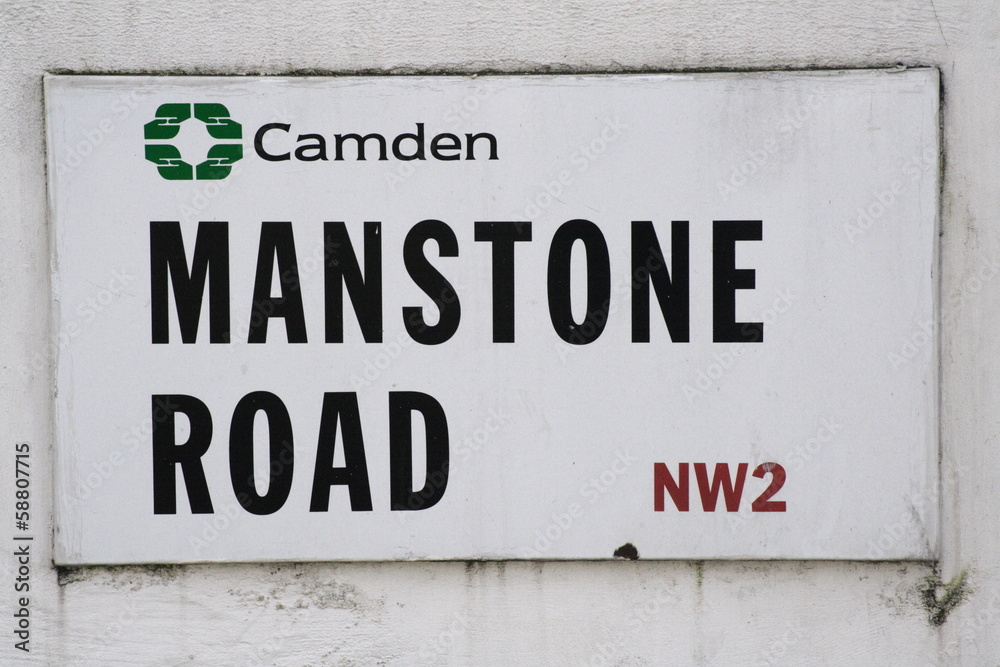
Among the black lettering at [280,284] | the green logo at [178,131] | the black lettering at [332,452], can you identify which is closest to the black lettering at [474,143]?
the black lettering at [280,284]

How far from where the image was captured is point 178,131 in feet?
8.36

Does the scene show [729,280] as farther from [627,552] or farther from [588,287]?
[627,552]

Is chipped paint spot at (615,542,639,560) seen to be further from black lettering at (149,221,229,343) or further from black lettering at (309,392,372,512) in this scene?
black lettering at (149,221,229,343)

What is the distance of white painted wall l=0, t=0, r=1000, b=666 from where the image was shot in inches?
101

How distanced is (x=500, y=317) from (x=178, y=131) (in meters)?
1.13

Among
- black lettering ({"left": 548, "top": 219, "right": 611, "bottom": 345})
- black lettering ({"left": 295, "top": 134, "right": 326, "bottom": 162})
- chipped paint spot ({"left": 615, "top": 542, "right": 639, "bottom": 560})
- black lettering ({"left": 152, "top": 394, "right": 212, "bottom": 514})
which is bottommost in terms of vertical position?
chipped paint spot ({"left": 615, "top": 542, "right": 639, "bottom": 560})

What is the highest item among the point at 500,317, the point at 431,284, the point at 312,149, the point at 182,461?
the point at 312,149

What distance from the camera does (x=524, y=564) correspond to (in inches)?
102

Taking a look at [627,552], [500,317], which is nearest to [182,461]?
[500,317]

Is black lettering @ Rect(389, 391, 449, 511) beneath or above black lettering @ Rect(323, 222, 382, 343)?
beneath

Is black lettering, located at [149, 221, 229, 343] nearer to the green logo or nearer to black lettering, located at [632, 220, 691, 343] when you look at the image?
the green logo

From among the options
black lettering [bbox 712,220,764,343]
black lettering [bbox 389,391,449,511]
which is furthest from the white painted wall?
black lettering [bbox 712,220,764,343]

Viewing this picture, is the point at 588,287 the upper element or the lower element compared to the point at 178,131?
lower

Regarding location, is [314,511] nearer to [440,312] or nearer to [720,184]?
[440,312]
